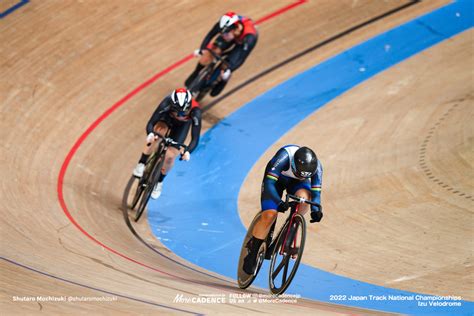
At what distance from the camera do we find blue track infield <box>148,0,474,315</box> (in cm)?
688

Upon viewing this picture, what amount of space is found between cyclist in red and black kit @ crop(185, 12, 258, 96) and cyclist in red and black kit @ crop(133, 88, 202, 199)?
6.41 ft

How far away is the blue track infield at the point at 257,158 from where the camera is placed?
22.6 feet

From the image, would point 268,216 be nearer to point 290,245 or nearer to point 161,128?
point 290,245

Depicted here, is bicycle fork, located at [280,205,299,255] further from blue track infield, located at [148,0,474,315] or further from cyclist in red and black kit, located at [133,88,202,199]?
cyclist in red and black kit, located at [133,88,202,199]

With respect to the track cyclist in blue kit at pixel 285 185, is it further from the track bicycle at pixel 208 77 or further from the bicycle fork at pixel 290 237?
the track bicycle at pixel 208 77

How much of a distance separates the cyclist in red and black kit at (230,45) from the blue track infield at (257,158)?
2.35 ft

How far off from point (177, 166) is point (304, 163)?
148 inches

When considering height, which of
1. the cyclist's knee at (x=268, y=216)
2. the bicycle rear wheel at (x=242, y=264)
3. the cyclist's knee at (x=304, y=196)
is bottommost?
the bicycle rear wheel at (x=242, y=264)

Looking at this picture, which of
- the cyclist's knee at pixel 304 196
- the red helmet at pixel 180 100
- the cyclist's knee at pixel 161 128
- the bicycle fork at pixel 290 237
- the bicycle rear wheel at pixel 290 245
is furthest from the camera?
the cyclist's knee at pixel 161 128

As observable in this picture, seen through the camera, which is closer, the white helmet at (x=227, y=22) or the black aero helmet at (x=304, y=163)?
the black aero helmet at (x=304, y=163)

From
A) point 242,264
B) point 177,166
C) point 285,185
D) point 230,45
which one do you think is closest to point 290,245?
point 285,185

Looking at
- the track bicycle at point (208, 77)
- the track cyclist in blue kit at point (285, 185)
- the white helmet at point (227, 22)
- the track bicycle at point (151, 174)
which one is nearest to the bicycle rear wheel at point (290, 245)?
the track cyclist in blue kit at point (285, 185)

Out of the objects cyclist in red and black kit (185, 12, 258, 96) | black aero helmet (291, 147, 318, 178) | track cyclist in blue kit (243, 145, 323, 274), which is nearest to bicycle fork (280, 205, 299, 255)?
track cyclist in blue kit (243, 145, 323, 274)

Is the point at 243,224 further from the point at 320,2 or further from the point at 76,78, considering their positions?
the point at 320,2
